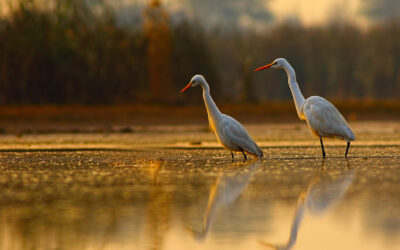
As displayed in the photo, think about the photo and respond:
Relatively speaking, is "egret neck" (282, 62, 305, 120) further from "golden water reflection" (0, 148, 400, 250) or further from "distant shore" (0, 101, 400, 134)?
"distant shore" (0, 101, 400, 134)

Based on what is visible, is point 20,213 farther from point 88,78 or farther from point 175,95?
point 175,95

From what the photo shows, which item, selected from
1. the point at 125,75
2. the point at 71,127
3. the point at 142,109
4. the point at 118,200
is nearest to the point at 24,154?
the point at 118,200

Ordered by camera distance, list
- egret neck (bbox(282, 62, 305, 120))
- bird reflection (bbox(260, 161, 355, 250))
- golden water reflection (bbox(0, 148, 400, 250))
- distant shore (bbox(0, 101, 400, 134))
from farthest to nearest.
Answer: distant shore (bbox(0, 101, 400, 134))
egret neck (bbox(282, 62, 305, 120))
bird reflection (bbox(260, 161, 355, 250))
golden water reflection (bbox(0, 148, 400, 250))

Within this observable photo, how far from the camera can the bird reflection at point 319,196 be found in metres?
5.15

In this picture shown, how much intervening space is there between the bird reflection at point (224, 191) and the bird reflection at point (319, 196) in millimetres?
589

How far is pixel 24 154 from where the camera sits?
11.9m

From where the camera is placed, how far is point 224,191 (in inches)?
277

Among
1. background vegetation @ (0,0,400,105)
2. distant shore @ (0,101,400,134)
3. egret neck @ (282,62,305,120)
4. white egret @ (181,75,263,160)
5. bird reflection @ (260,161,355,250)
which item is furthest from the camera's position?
background vegetation @ (0,0,400,105)

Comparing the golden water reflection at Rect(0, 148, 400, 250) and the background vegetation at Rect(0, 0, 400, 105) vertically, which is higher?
the background vegetation at Rect(0, 0, 400, 105)

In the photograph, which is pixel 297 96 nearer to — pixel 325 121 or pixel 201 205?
pixel 325 121

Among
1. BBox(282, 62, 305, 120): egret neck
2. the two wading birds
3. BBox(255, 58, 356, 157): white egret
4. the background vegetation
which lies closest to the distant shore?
the background vegetation

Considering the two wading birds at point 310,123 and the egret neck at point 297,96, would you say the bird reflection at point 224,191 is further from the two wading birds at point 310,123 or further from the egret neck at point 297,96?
the egret neck at point 297,96

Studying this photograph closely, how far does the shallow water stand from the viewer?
4.88 metres

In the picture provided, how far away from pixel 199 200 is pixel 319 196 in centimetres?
109
